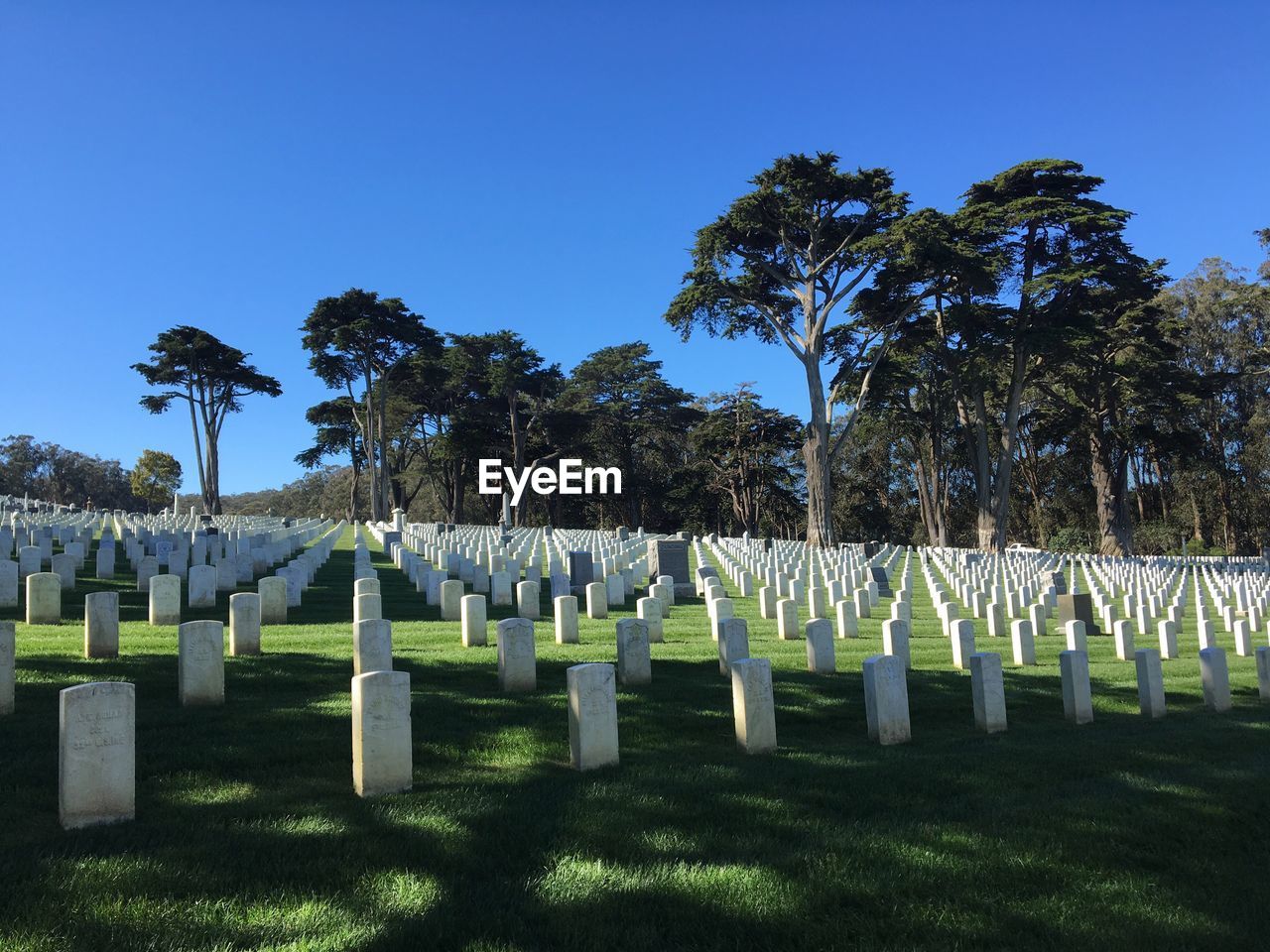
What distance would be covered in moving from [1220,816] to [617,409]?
53918 millimetres

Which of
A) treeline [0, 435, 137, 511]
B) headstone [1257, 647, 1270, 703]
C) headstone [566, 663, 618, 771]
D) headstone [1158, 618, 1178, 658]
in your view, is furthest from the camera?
treeline [0, 435, 137, 511]

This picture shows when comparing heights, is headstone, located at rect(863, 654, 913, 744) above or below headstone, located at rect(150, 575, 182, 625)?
below

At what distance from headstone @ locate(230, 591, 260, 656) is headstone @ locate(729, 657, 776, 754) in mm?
4287

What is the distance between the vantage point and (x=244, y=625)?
7.32 meters

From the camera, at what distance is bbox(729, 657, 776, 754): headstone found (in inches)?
213

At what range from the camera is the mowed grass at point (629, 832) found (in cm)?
319

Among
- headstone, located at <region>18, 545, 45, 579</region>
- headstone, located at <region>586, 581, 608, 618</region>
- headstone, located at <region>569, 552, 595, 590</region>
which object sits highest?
headstone, located at <region>18, 545, 45, 579</region>

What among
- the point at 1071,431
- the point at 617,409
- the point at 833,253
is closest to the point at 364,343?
the point at 617,409

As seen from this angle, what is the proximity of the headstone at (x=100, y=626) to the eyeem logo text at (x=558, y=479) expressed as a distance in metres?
47.1

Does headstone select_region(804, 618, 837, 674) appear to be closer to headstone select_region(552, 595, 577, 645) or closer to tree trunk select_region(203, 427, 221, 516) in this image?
headstone select_region(552, 595, 577, 645)

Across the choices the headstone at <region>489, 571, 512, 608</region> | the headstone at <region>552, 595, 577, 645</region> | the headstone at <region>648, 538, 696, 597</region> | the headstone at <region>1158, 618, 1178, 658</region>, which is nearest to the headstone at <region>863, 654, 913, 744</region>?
the headstone at <region>552, 595, 577, 645</region>

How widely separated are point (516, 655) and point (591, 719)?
1692mm

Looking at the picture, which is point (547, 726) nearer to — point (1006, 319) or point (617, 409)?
point (1006, 319)

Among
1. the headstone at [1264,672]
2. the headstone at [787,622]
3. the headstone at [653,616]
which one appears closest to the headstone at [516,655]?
the headstone at [653,616]
